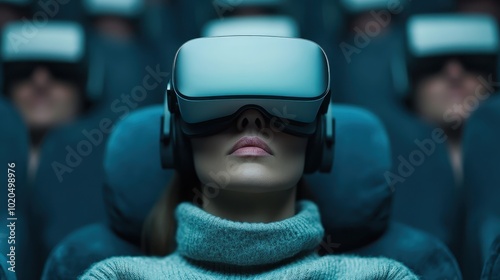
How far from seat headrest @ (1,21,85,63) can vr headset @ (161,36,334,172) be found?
3.33ft

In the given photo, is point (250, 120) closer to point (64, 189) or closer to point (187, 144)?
point (187, 144)

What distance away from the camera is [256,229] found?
0.97 meters

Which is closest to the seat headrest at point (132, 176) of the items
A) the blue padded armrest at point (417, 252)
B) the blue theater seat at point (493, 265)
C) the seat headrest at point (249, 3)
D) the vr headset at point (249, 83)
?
the vr headset at point (249, 83)

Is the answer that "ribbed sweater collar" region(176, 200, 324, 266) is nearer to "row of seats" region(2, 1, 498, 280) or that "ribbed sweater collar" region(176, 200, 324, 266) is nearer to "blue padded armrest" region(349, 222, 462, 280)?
"blue padded armrest" region(349, 222, 462, 280)

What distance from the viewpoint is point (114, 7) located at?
8.12 ft

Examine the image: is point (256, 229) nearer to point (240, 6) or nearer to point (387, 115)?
point (387, 115)

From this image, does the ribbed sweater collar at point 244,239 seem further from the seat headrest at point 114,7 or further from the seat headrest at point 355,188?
the seat headrest at point 114,7

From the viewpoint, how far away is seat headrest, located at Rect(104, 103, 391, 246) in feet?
3.82

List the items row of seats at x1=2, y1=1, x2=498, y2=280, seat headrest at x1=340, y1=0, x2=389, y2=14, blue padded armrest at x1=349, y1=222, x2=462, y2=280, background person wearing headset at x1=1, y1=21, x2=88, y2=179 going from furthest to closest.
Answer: seat headrest at x1=340, y1=0, x2=389, y2=14
background person wearing headset at x1=1, y1=21, x2=88, y2=179
row of seats at x1=2, y1=1, x2=498, y2=280
blue padded armrest at x1=349, y1=222, x2=462, y2=280

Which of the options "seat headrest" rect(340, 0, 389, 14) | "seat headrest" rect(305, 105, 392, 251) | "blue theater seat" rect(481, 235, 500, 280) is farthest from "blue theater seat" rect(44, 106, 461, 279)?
"seat headrest" rect(340, 0, 389, 14)

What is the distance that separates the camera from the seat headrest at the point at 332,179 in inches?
45.9

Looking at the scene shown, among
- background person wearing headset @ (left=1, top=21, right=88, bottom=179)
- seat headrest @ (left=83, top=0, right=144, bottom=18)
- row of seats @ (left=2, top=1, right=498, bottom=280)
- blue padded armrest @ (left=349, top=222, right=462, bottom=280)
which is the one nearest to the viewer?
blue padded armrest @ (left=349, top=222, right=462, bottom=280)

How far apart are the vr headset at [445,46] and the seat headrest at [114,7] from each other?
3.22 ft

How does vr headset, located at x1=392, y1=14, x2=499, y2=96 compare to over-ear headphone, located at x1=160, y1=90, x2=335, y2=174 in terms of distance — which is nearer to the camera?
over-ear headphone, located at x1=160, y1=90, x2=335, y2=174
